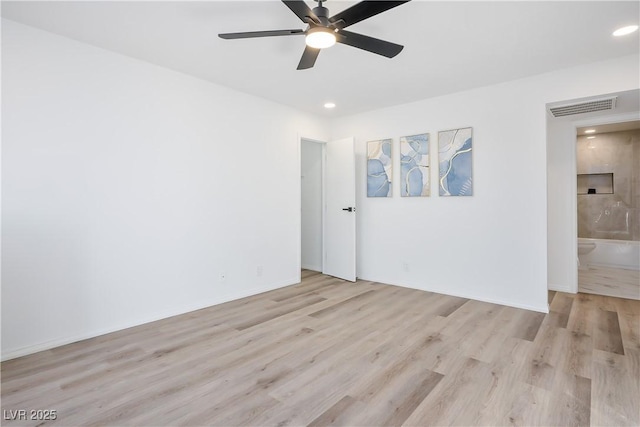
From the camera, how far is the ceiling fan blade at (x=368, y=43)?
2.03 m

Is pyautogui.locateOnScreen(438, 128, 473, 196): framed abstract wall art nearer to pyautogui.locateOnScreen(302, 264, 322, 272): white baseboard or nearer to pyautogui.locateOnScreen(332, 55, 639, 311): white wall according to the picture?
pyautogui.locateOnScreen(332, 55, 639, 311): white wall

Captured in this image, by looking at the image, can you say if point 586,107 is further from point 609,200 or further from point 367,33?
point 609,200

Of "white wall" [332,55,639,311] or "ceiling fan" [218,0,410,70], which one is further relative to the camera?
"white wall" [332,55,639,311]

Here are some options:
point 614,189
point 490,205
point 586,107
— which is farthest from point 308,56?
point 614,189

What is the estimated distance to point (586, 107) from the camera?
11.3 feet

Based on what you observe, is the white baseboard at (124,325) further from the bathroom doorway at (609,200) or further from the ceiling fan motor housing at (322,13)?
the bathroom doorway at (609,200)

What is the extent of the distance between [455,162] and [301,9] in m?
2.81

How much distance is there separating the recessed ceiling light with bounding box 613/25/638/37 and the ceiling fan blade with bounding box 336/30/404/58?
1.84 metres

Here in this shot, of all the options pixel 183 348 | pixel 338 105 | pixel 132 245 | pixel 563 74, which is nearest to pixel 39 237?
pixel 132 245

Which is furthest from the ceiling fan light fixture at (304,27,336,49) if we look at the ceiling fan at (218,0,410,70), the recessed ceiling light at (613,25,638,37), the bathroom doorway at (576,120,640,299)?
the bathroom doorway at (576,120,640,299)

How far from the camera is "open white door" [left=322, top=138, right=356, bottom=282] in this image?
15.1 ft

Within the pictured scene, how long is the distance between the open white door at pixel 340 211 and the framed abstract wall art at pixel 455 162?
119 cm

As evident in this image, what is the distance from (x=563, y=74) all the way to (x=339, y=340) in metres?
3.42

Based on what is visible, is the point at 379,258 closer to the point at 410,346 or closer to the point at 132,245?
the point at 410,346
